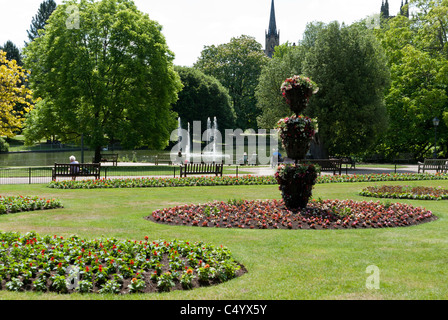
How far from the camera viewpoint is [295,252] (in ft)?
24.2

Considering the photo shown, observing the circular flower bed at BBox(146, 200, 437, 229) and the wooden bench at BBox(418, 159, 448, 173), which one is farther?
the wooden bench at BBox(418, 159, 448, 173)

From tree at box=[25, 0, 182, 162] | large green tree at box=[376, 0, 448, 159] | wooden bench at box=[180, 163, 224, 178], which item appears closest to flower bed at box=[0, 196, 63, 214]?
wooden bench at box=[180, 163, 224, 178]

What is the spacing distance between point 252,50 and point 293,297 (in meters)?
67.3

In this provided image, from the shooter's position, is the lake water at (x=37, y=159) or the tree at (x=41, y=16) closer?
the lake water at (x=37, y=159)

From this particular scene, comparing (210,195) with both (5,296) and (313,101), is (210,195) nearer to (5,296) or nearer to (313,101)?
(5,296)

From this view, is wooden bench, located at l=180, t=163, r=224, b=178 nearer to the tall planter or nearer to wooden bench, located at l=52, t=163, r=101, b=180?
wooden bench, located at l=52, t=163, r=101, b=180

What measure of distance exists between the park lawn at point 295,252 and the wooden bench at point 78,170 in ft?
24.6

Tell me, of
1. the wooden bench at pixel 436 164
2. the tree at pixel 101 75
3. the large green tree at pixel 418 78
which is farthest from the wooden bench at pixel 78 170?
the large green tree at pixel 418 78

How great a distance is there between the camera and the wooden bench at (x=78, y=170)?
813 inches

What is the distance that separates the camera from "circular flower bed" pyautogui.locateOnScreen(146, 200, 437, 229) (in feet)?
32.6

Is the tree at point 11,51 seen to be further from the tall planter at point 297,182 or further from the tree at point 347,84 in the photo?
the tall planter at point 297,182

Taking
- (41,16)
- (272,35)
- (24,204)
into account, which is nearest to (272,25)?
(272,35)

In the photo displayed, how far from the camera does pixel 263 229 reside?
963cm

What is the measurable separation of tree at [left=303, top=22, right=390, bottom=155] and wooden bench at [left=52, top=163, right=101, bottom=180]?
18.0m
